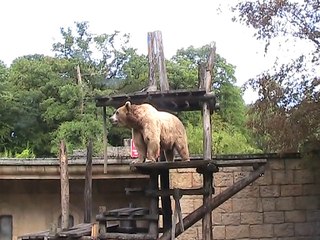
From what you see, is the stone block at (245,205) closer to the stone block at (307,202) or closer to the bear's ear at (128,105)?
the stone block at (307,202)

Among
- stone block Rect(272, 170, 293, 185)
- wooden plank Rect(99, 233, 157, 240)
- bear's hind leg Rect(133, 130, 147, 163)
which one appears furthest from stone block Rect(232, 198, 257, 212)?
bear's hind leg Rect(133, 130, 147, 163)

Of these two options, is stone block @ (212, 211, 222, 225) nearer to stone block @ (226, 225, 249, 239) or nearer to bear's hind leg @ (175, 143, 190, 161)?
stone block @ (226, 225, 249, 239)

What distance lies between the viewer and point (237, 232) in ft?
26.4

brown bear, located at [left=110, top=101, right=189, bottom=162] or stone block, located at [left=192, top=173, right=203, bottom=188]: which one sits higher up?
brown bear, located at [left=110, top=101, right=189, bottom=162]

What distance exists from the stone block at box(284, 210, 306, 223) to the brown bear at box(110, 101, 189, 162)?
2.98 metres

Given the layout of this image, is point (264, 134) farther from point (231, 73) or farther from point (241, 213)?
point (231, 73)

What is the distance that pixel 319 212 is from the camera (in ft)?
26.6

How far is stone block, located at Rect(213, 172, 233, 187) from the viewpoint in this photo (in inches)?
319

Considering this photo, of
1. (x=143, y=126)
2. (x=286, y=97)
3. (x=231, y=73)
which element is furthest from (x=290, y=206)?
(x=231, y=73)

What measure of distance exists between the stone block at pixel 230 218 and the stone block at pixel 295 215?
2.46 ft

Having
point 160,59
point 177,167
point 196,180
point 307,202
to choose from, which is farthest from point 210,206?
point 307,202

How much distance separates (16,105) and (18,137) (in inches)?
51.0

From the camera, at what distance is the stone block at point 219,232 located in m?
8.04

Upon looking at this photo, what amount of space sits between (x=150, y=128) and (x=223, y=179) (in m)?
3.03
